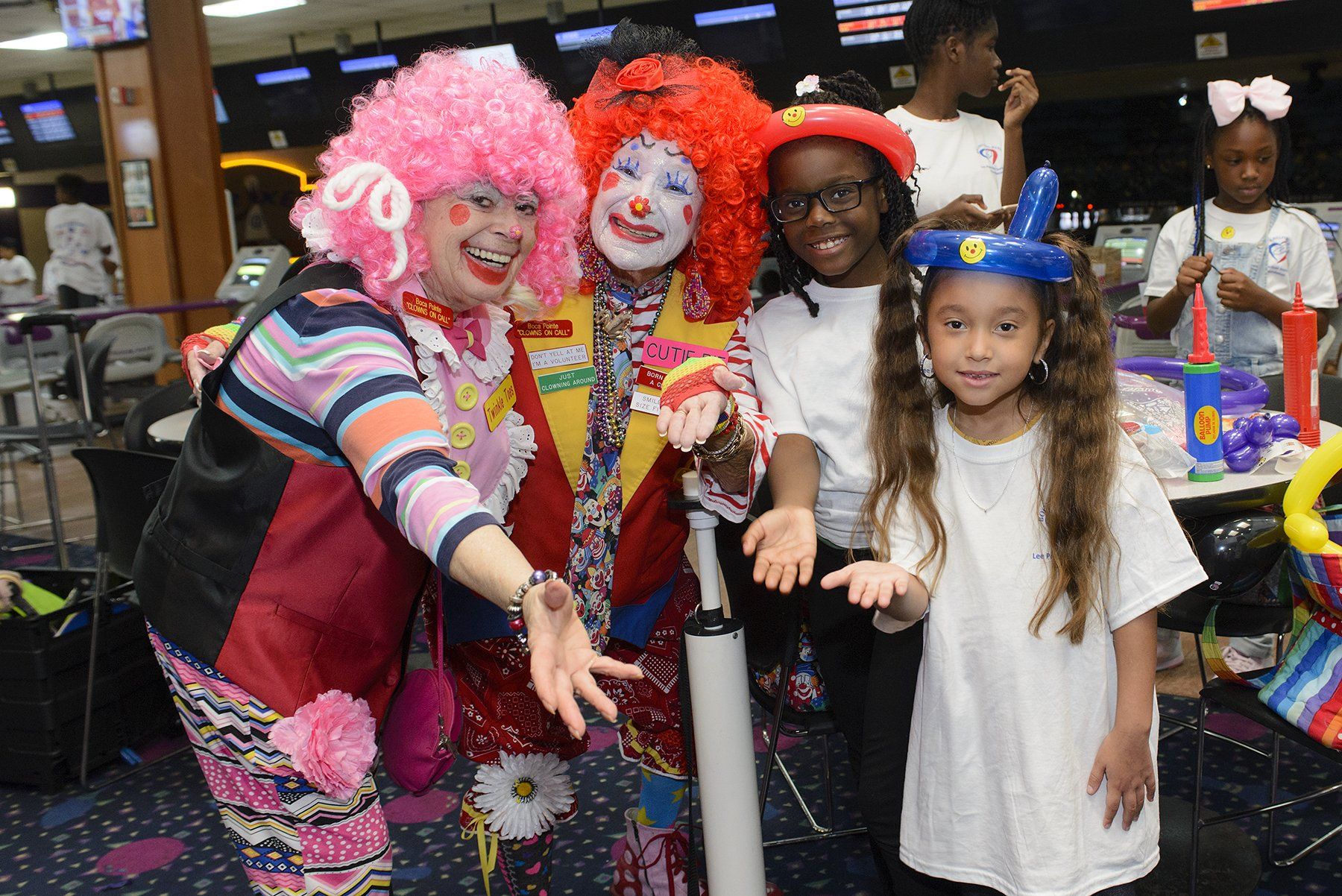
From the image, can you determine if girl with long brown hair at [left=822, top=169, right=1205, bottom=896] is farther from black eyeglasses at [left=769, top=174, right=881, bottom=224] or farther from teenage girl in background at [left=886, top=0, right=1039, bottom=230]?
teenage girl in background at [left=886, top=0, right=1039, bottom=230]

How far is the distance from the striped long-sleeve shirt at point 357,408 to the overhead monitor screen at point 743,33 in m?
7.66

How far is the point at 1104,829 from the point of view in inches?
59.9

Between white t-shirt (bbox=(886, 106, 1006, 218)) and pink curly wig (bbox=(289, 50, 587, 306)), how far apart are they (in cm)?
146

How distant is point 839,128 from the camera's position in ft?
5.79

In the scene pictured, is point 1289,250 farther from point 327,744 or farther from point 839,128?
point 327,744

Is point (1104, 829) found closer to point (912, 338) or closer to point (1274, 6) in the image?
point (912, 338)

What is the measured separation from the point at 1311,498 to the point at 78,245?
9.21 m

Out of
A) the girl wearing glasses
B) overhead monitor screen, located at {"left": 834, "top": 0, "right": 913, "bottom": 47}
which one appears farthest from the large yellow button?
overhead monitor screen, located at {"left": 834, "top": 0, "right": 913, "bottom": 47}

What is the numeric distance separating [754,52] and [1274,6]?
3.62m

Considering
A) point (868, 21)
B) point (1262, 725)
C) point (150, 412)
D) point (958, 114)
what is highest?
point (868, 21)

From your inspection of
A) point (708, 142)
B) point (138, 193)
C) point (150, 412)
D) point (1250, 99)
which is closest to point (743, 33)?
point (138, 193)

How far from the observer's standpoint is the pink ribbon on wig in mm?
2834

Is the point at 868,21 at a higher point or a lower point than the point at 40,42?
lower

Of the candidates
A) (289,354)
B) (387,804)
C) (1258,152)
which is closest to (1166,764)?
(1258,152)
